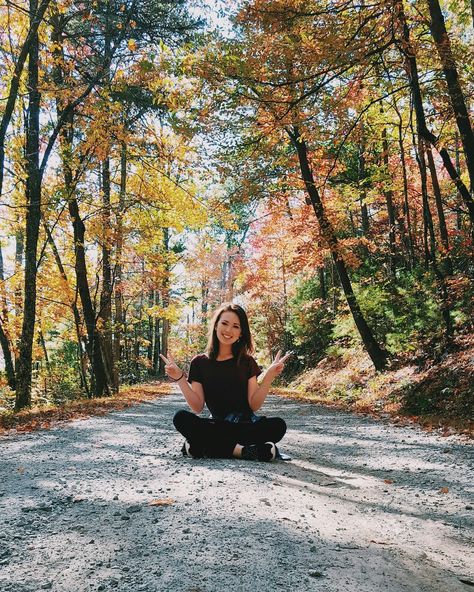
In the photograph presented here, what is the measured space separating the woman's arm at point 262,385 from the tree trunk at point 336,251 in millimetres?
6997

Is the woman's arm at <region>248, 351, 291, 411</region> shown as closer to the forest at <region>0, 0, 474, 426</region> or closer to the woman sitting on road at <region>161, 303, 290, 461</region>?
the woman sitting on road at <region>161, 303, 290, 461</region>

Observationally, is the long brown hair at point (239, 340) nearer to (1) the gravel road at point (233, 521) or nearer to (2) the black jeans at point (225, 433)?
(2) the black jeans at point (225, 433)

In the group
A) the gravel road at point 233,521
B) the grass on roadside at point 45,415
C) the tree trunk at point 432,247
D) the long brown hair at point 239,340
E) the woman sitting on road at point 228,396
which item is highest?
the tree trunk at point 432,247

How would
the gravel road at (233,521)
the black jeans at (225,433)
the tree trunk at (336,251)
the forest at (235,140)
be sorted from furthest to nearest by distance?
the tree trunk at (336,251)
the forest at (235,140)
the black jeans at (225,433)
the gravel road at (233,521)

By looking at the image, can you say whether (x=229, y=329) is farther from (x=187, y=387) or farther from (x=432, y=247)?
(x=432, y=247)

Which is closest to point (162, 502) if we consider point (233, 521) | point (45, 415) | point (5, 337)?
point (233, 521)

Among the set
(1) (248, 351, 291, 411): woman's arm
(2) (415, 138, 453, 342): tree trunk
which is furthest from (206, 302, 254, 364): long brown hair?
(2) (415, 138, 453, 342): tree trunk

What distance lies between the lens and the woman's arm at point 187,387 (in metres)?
4.16

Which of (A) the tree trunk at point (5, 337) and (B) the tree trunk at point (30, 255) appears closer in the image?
(B) the tree trunk at point (30, 255)

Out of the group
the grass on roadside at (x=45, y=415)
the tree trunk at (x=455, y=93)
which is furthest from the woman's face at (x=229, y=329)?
the tree trunk at (x=455, y=93)

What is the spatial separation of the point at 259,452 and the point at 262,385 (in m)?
0.59

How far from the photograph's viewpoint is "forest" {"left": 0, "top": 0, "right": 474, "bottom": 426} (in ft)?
21.7

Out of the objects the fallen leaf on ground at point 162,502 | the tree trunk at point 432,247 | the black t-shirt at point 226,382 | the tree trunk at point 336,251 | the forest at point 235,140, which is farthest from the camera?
the tree trunk at point 336,251

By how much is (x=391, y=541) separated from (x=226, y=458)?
203cm
